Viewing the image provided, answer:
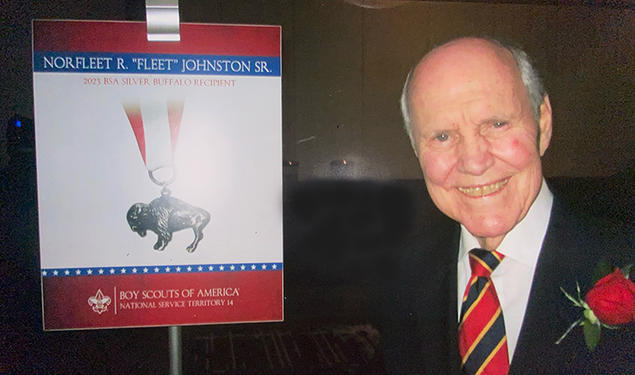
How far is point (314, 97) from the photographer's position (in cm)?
134

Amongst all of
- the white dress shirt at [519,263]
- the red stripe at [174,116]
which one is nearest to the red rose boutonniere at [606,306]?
the white dress shirt at [519,263]

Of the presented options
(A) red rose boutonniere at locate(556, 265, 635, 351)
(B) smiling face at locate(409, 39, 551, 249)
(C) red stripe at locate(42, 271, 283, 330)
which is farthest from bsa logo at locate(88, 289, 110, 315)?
(A) red rose boutonniere at locate(556, 265, 635, 351)

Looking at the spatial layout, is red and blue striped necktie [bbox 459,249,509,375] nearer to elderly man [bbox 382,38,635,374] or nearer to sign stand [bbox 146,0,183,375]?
elderly man [bbox 382,38,635,374]

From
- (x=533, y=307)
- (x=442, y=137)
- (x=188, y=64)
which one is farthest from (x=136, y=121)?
(x=533, y=307)

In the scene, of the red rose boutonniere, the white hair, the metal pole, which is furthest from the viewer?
the metal pole

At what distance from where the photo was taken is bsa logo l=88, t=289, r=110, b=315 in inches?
51.5

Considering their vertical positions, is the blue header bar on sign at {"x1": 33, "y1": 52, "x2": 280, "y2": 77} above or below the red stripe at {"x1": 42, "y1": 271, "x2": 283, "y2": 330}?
above

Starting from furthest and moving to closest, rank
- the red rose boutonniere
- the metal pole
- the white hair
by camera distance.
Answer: the metal pole, the white hair, the red rose boutonniere

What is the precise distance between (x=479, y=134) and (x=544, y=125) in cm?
22

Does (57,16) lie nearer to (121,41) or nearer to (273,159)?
(121,41)

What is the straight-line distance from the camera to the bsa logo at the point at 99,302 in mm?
1309

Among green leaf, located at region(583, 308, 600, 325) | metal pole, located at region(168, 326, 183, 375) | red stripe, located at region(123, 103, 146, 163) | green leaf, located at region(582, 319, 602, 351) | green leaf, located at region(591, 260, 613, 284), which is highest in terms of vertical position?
red stripe, located at region(123, 103, 146, 163)

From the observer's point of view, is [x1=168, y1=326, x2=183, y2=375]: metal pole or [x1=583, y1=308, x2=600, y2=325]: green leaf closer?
[x1=583, y1=308, x2=600, y2=325]: green leaf

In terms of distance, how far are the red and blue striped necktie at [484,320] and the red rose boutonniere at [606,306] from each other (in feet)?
0.49
